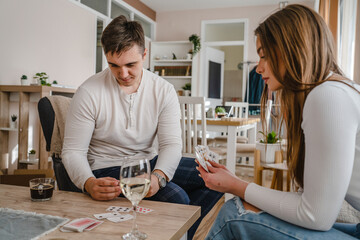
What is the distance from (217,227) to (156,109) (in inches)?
31.6

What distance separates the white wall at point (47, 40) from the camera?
3756 mm

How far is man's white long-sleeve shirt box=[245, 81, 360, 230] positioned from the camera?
78 centimetres

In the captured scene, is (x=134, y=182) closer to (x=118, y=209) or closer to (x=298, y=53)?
(x=118, y=209)

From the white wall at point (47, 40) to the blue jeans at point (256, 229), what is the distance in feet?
11.7

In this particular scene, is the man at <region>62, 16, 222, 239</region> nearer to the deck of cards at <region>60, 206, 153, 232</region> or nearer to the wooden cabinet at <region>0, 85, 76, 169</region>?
the deck of cards at <region>60, 206, 153, 232</region>

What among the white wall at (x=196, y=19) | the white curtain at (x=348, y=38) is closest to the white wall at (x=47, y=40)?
the white wall at (x=196, y=19)

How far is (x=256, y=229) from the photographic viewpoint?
33.9 inches

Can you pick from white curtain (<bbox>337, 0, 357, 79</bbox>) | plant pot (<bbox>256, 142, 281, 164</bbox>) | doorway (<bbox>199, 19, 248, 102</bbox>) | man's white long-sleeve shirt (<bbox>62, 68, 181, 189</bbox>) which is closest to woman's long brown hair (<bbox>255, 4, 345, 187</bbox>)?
man's white long-sleeve shirt (<bbox>62, 68, 181, 189</bbox>)

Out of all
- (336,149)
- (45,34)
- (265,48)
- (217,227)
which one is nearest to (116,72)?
(265,48)

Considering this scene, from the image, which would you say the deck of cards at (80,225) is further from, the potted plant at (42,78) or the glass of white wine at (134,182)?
the potted plant at (42,78)

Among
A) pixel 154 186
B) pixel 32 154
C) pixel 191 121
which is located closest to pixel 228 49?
pixel 191 121

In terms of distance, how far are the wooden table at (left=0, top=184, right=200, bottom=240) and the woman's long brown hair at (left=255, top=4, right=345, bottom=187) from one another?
0.40 metres

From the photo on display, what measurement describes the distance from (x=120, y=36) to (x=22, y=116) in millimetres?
2470

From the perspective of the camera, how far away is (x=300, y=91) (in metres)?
0.90
